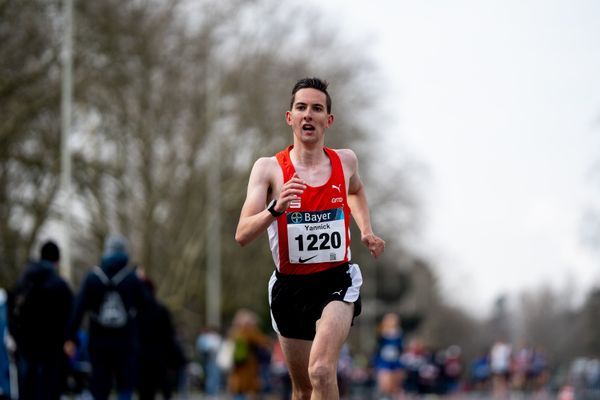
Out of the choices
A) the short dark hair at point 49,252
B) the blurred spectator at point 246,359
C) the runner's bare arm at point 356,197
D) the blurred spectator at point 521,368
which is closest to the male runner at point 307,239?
the runner's bare arm at point 356,197

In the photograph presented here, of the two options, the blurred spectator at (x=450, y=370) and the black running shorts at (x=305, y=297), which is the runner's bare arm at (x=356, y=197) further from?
the blurred spectator at (x=450, y=370)

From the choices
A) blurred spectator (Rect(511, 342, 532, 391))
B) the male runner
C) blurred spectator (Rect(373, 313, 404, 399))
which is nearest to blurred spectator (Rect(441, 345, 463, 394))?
blurred spectator (Rect(511, 342, 532, 391))

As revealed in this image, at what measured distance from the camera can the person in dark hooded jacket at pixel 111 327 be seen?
13.3 metres

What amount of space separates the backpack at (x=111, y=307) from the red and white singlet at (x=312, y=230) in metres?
5.10

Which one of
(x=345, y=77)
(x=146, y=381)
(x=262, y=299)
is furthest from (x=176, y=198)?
(x=146, y=381)

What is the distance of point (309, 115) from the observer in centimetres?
858

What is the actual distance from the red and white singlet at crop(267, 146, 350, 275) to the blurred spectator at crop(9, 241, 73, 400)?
17.6ft

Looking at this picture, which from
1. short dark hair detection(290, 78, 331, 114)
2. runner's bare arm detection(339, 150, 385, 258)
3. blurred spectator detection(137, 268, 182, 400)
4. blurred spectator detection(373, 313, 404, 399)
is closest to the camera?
short dark hair detection(290, 78, 331, 114)

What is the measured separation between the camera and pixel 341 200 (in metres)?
8.66

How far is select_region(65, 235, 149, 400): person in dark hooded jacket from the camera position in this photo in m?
13.3

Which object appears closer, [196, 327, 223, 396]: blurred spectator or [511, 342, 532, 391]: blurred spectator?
[196, 327, 223, 396]: blurred spectator

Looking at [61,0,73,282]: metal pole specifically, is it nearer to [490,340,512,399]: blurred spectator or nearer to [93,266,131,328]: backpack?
[490,340,512,399]: blurred spectator

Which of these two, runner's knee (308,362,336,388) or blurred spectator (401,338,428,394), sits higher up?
blurred spectator (401,338,428,394)

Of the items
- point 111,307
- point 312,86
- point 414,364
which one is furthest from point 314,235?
point 414,364
